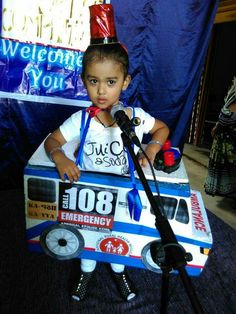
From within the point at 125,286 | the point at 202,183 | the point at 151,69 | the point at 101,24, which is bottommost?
the point at 202,183

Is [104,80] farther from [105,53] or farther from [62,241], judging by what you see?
[62,241]

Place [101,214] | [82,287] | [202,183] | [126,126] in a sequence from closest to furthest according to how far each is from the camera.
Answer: [126,126]
[101,214]
[82,287]
[202,183]

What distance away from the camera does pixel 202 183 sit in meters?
3.24

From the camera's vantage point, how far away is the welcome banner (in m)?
2.07

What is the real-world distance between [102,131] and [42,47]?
124 centimetres

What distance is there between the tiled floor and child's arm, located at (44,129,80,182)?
1.71 m

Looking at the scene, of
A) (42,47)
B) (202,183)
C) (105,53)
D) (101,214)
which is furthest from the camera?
(202,183)

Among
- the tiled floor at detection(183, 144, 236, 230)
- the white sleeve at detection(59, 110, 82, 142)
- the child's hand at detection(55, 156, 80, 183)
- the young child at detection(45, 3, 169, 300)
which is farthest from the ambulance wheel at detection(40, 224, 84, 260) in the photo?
the tiled floor at detection(183, 144, 236, 230)

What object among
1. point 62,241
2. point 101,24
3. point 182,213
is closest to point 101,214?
point 62,241

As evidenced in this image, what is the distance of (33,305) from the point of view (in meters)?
1.37

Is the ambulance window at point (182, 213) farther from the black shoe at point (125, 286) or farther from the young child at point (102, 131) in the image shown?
the black shoe at point (125, 286)

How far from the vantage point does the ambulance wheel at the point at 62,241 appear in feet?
4.49

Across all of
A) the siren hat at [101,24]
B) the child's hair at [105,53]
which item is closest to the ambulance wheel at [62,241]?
the child's hair at [105,53]

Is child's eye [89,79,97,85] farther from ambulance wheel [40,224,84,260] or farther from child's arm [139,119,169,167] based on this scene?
ambulance wheel [40,224,84,260]
